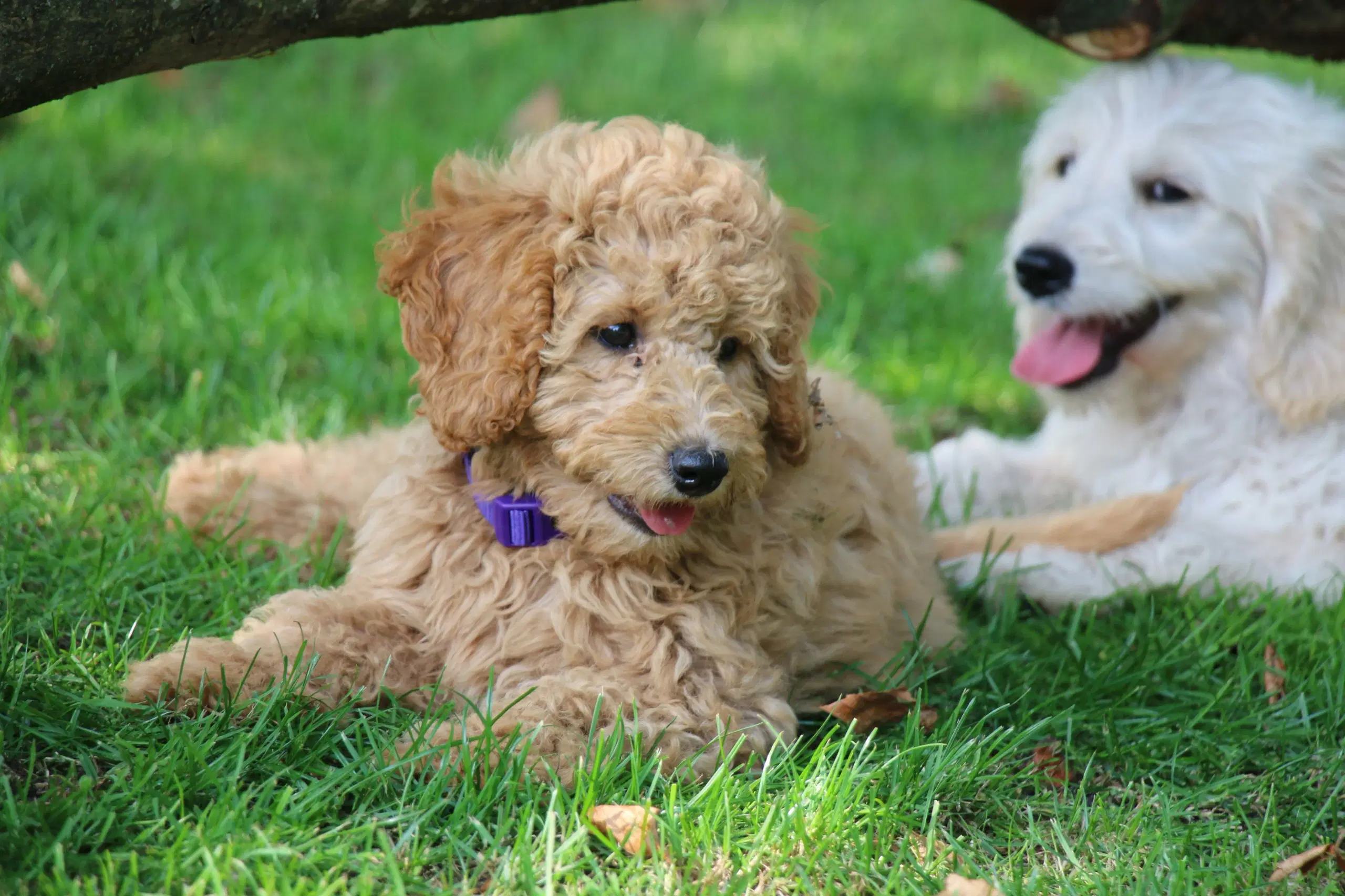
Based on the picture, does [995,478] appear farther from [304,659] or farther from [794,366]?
[304,659]

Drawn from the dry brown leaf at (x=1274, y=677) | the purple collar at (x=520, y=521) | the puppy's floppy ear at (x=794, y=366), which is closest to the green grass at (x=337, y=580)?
the dry brown leaf at (x=1274, y=677)

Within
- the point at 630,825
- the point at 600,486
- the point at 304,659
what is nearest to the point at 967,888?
the point at 630,825

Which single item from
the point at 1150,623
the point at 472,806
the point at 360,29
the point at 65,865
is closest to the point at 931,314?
the point at 1150,623

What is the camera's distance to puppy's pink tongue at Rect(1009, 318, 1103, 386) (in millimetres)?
4391

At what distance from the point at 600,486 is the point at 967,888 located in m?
1.00

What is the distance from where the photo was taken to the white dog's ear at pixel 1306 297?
4066 mm

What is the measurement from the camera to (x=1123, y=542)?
3.99m

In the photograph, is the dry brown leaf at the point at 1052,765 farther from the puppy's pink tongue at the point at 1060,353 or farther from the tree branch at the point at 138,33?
the tree branch at the point at 138,33

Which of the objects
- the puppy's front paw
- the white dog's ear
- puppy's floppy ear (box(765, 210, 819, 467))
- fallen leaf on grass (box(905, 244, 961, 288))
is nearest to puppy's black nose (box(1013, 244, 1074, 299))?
the white dog's ear

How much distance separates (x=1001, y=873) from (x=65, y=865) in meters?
1.63

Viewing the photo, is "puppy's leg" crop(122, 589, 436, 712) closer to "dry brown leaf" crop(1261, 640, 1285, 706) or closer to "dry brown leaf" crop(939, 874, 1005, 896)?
"dry brown leaf" crop(939, 874, 1005, 896)

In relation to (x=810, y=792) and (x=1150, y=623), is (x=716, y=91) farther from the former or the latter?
(x=810, y=792)

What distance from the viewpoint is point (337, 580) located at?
3.44m

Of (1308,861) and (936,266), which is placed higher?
(1308,861)
